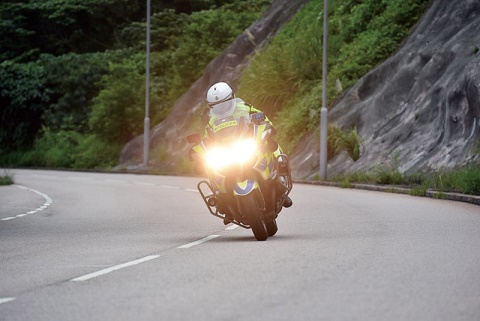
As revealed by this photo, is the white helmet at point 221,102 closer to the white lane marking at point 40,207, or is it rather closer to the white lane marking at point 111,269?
the white lane marking at point 111,269

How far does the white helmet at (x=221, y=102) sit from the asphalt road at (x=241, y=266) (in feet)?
5.47

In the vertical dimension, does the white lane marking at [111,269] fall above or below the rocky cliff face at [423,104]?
below

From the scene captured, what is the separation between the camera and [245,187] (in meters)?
13.7

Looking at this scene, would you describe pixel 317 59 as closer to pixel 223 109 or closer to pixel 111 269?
pixel 223 109

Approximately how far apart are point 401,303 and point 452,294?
67cm

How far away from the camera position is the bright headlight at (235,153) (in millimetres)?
13836

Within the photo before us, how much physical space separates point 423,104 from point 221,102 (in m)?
20.4

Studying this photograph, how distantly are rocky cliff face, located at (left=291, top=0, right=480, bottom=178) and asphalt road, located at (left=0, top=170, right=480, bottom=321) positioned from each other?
9506 millimetres

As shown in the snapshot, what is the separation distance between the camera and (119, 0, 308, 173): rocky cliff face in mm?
49844

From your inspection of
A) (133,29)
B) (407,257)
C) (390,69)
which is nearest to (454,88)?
(390,69)

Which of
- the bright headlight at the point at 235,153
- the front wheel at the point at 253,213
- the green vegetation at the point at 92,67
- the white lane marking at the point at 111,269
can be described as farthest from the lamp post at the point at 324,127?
the white lane marking at the point at 111,269

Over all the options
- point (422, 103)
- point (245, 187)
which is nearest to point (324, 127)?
point (422, 103)

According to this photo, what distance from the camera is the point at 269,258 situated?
11.5 m

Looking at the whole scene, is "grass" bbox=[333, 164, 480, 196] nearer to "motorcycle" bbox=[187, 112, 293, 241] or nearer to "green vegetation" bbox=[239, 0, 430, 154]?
"green vegetation" bbox=[239, 0, 430, 154]
